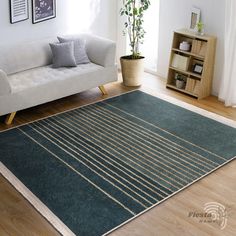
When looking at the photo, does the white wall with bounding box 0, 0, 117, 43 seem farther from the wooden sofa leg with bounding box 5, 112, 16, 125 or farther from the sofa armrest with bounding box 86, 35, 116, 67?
the wooden sofa leg with bounding box 5, 112, 16, 125

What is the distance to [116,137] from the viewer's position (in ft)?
15.5

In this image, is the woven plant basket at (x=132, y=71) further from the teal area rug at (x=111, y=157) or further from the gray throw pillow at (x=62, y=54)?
the gray throw pillow at (x=62, y=54)

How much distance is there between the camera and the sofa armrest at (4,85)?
4712 millimetres

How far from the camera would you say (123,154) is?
4.39m

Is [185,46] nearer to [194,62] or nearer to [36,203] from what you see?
[194,62]

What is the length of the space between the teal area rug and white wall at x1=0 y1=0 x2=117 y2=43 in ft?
4.03

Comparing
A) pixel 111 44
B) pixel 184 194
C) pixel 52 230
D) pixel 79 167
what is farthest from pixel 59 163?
pixel 111 44

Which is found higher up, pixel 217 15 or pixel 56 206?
pixel 217 15

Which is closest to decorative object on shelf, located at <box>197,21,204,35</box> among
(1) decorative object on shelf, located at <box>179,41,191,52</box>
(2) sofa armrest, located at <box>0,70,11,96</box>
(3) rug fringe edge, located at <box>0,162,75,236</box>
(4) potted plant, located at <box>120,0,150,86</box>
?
(1) decorative object on shelf, located at <box>179,41,191,52</box>

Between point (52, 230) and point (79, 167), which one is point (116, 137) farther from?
point (52, 230)

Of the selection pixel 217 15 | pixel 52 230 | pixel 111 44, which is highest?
pixel 217 15

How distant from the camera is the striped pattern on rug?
3875 mm

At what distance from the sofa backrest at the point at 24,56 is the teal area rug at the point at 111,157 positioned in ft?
2.59

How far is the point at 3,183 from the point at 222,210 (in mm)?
1907
